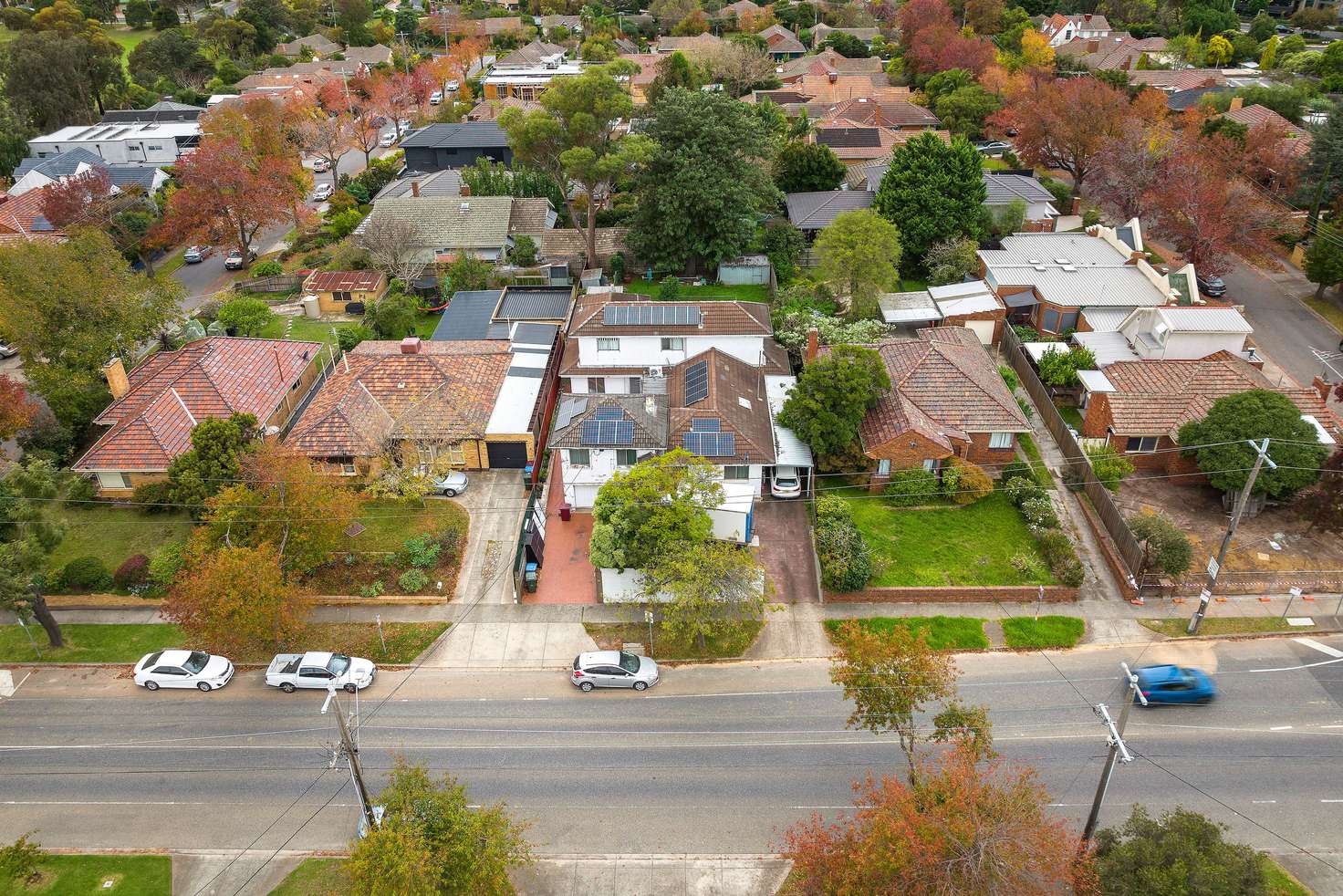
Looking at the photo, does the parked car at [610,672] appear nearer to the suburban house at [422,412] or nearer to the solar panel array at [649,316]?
the suburban house at [422,412]

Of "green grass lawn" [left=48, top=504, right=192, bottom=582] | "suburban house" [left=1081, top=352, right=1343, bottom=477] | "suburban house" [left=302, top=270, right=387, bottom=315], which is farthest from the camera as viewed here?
"suburban house" [left=302, top=270, right=387, bottom=315]

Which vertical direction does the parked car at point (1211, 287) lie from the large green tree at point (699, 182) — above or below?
below

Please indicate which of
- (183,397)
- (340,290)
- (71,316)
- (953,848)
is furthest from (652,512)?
(340,290)

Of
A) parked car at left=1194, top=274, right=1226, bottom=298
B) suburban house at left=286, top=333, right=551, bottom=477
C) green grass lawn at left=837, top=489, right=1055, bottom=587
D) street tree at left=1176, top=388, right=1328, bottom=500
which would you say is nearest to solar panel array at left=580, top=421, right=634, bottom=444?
suburban house at left=286, top=333, right=551, bottom=477

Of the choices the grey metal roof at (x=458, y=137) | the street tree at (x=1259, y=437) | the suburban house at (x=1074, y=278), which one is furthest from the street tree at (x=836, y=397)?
the grey metal roof at (x=458, y=137)

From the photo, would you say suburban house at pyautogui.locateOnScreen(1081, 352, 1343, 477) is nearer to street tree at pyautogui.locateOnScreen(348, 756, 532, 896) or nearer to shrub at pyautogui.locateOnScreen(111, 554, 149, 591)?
street tree at pyautogui.locateOnScreen(348, 756, 532, 896)

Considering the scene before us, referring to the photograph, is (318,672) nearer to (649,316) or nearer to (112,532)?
(112,532)

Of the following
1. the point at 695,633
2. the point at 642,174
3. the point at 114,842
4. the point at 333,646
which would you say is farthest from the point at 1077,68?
the point at 114,842
